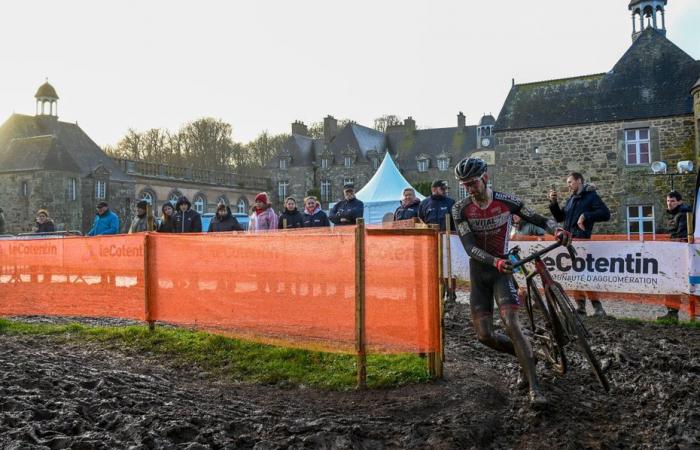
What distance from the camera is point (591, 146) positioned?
96.4 feet

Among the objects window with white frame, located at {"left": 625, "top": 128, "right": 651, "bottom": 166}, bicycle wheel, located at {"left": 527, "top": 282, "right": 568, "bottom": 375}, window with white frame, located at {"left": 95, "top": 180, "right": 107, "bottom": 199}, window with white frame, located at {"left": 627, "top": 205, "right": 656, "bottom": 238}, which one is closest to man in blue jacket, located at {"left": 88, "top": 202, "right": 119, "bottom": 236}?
bicycle wheel, located at {"left": 527, "top": 282, "right": 568, "bottom": 375}

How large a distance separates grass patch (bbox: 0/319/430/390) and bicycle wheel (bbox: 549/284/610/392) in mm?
1446

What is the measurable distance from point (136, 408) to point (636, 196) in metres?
27.7

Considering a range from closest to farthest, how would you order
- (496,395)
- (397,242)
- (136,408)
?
(136,408)
(496,395)
(397,242)

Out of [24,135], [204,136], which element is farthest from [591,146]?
[204,136]

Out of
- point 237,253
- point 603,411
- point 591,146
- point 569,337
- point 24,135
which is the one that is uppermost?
point 24,135

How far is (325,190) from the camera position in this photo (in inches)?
2707

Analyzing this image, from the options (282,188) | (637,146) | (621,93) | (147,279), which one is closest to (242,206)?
(282,188)

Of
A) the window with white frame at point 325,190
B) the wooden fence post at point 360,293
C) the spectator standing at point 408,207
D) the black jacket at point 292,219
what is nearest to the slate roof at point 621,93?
the spectator standing at point 408,207

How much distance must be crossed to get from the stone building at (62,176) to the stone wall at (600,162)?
34020 millimetres

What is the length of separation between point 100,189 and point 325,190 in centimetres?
2539

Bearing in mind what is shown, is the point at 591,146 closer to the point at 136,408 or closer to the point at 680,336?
the point at 680,336

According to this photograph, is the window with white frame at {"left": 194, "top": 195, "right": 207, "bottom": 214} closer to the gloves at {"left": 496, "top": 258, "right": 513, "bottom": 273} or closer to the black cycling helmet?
the black cycling helmet

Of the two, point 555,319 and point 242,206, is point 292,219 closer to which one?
point 555,319
